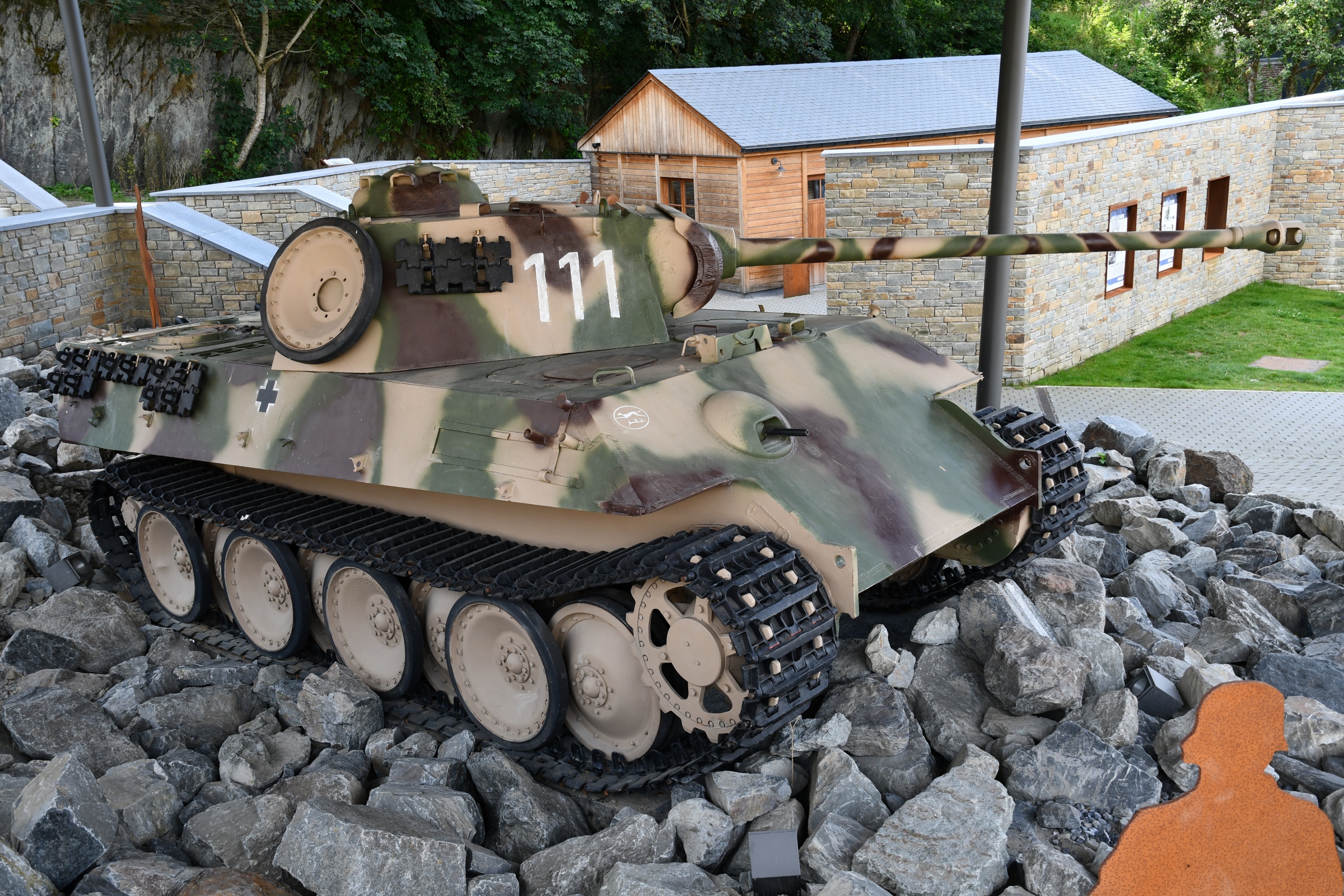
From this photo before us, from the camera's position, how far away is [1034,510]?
727 centimetres

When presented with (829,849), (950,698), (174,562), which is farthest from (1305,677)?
(174,562)

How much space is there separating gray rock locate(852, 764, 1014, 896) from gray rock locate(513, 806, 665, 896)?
94cm

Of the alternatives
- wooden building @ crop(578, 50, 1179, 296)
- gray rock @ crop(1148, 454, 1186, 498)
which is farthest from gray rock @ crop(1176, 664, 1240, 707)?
wooden building @ crop(578, 50, 1179, 296)

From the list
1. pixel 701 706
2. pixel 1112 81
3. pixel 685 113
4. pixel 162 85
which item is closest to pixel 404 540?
pixel 701 706

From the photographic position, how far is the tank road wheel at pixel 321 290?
7020mm

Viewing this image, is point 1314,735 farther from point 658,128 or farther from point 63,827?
point 658,128

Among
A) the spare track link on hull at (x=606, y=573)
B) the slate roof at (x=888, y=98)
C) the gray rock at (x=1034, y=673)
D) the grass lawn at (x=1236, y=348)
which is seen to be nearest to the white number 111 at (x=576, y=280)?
the spare track link on hull at (x=606, y=573)

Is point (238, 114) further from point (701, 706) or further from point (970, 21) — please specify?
point (701, 706)

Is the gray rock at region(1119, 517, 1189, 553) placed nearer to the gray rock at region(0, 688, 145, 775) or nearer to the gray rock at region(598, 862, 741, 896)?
the gray rock at region(598, 862, 741, 896)

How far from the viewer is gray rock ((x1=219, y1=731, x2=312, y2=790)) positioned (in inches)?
242

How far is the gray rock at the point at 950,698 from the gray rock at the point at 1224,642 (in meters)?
1.50

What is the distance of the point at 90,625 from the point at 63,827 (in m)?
3.01

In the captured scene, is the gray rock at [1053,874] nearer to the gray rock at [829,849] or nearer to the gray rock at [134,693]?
the gray rock at [829,849]

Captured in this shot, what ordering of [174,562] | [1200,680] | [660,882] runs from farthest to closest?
[174,562]
[1200,680]
[660,882]
